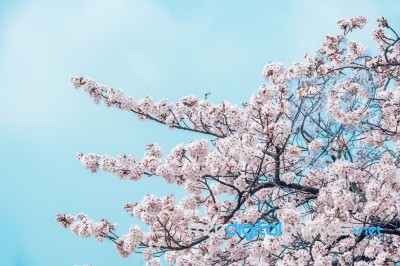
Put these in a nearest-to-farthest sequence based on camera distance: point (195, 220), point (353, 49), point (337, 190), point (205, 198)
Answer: point (337, 190) < point (195, 220) < point (205, 198) < point (353, 49)

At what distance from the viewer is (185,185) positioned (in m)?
8.80

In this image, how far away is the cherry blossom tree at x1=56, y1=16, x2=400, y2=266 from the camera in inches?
290

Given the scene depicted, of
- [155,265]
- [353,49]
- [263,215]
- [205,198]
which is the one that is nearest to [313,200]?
[263,215]

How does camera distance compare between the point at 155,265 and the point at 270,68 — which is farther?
the point at 155,265

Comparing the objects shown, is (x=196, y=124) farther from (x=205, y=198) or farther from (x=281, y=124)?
(x=281, y=124)

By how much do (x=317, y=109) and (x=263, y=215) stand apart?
265 centimetres

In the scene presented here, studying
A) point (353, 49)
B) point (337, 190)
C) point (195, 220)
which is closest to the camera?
point (337, 190)

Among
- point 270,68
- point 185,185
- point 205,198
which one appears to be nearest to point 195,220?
point 185,185

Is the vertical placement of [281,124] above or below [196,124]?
below

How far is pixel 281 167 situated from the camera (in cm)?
843

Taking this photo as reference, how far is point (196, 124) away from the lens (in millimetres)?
9867

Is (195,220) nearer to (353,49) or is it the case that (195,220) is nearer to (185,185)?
(185,185)

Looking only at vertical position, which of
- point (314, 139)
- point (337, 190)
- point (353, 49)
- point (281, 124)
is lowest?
point (337, 190)

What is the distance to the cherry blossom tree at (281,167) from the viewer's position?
A: 7.38 meters
